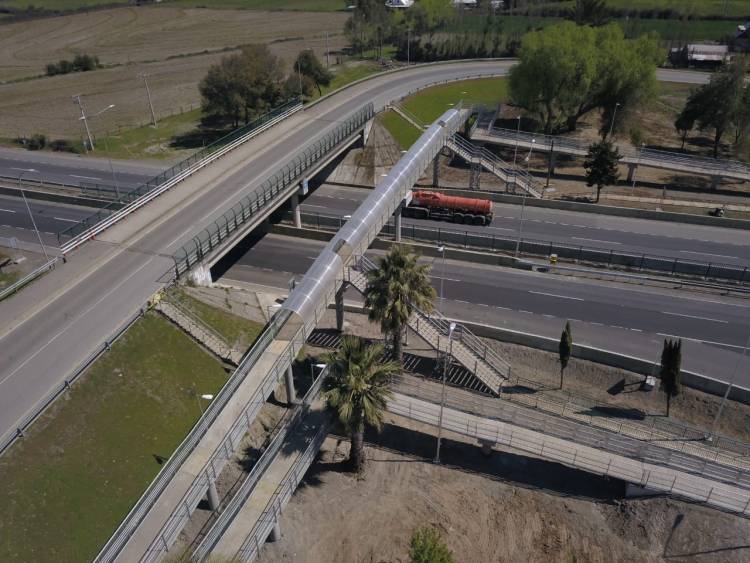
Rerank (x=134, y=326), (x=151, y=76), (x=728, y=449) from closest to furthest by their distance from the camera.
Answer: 1. (x=728, y=449)
2. (x=134, y=326)
3. (x=151, y=76)

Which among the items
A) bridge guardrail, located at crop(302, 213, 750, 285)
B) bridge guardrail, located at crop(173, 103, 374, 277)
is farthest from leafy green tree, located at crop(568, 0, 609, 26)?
bridge guardrail, located at crop(302, 213, 750, 285)

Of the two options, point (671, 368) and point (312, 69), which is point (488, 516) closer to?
point (671, 368)

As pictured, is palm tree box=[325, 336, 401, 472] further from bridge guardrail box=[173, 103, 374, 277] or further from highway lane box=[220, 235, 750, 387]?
bridge guardrail box=[173, 103, 374, 277]

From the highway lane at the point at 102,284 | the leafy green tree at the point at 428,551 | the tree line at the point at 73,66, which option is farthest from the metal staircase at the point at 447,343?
the tree line at the point at 73,66

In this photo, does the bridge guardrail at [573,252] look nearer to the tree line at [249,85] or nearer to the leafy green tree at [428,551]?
the tree line at [249,85]

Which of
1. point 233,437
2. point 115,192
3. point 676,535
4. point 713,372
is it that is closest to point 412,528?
point 233,437

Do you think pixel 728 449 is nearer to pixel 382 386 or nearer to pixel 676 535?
pixel 676 535

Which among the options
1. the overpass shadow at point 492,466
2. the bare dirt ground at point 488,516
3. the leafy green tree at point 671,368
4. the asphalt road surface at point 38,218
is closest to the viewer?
the bare dirt ground at point 488,516
